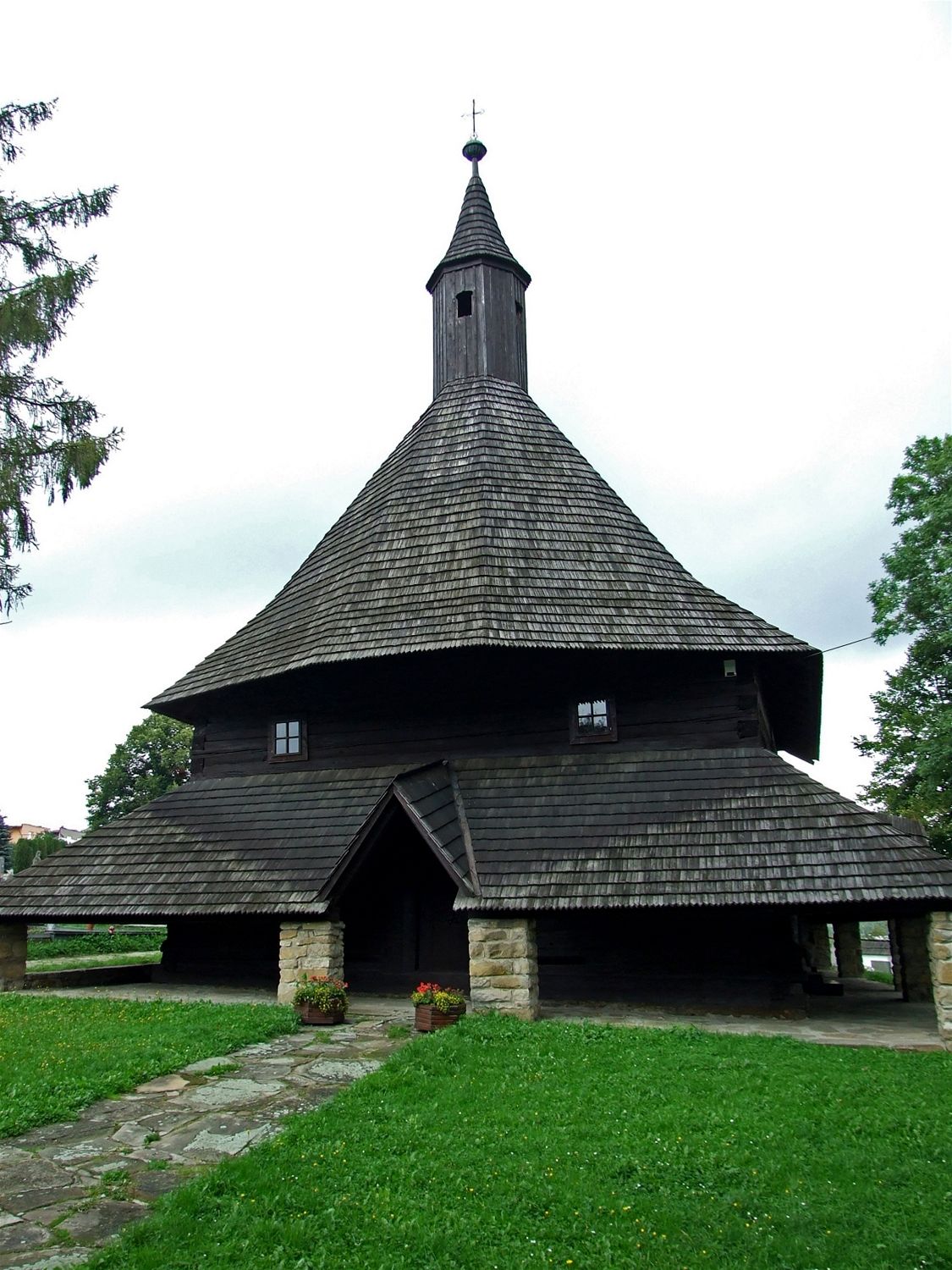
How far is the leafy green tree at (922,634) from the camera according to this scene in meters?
16.3

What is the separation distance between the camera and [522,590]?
1132 cm

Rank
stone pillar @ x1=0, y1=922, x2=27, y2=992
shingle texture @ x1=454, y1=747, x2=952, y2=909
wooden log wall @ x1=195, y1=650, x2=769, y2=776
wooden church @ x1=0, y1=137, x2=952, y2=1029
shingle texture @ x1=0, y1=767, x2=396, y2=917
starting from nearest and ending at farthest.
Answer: shingle texture @ x1=454, y1=747, x2=952, y2=909
wooden church @ x1=0, y1=137, x2=952, y2=1029
shingle texture @ x1=0, y1=767, x2=396, y2=917
wooden log wall @ x1=195, y1=650, x2=769, y2=776
stone pillar @ x1=0, y1=922, x2=27, y2=992

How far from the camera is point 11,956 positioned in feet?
37.4

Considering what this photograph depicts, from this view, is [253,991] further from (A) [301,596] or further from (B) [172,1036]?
(A) [301,596]

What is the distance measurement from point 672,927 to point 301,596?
679cm

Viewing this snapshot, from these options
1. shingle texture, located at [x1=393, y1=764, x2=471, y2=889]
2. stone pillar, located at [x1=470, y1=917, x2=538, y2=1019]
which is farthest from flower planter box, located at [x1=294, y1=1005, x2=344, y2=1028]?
shingle texture, located at [x1=393, y1=764, x2=471, y2=889]

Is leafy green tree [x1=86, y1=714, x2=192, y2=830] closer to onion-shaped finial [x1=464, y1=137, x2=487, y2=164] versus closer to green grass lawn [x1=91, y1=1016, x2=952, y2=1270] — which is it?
onion-shaped finial [x1=464, y1=137, x2=487, y2=164]

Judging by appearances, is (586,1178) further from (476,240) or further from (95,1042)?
(476,240)

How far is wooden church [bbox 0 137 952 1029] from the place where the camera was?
9141 mm

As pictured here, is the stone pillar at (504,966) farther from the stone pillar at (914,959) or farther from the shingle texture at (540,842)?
the stone pillar at (914,959)

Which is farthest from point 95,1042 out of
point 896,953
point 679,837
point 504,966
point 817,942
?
point 817,942

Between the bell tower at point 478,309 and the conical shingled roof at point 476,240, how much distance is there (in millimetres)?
15

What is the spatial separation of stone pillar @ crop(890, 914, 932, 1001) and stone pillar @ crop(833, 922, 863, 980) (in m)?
Answer: 4.86

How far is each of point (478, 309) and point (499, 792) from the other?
30.0ft
